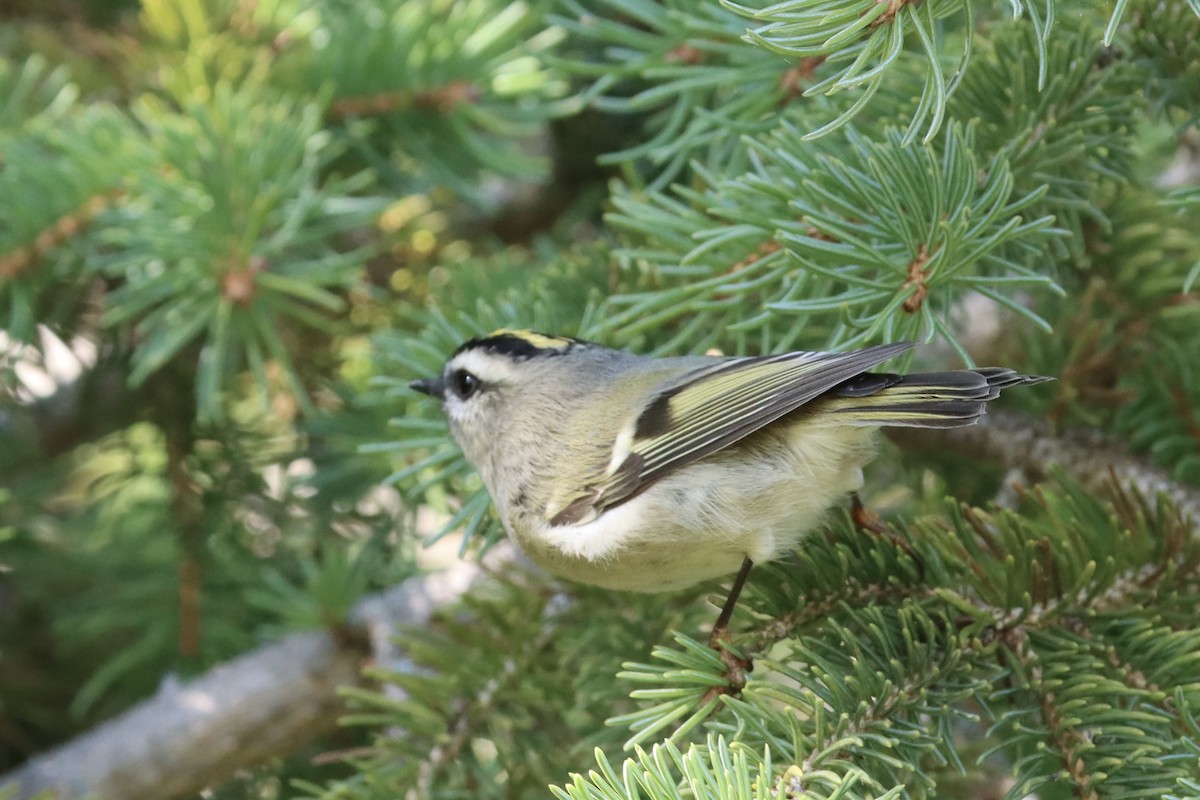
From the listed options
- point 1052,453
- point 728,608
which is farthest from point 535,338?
point 1052,453

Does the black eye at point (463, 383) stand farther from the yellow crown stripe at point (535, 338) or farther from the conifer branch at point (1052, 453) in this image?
the conifer branch at point (1052, 453)

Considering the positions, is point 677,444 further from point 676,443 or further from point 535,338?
point 535,338

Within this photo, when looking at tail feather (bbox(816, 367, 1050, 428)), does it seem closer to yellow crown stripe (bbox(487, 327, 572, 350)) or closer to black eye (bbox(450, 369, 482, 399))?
yellow crown stripe (bbox(487, 327, 572, 350))

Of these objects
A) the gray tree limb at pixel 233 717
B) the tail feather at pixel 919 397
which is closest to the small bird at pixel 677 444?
the tail feather at pixel 919 397

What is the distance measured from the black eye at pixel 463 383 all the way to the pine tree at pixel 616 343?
50 millimetres

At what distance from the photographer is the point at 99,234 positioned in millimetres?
1383

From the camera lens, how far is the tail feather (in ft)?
2.98

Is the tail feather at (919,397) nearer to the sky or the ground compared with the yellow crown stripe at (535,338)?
nearer to the sky

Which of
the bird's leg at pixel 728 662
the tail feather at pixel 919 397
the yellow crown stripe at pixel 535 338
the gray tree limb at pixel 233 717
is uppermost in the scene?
the tail feather at pixel 919 397

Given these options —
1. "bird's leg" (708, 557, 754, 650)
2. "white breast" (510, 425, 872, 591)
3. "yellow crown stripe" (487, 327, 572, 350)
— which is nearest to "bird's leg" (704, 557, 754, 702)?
"bird's leg" (708, 557, 754, 650)

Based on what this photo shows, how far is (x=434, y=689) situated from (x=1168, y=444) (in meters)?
0.82

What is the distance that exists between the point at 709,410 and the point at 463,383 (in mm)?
336

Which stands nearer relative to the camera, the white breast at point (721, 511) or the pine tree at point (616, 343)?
the pine tree at point (616, 343)

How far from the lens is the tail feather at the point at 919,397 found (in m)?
A: 0.91
